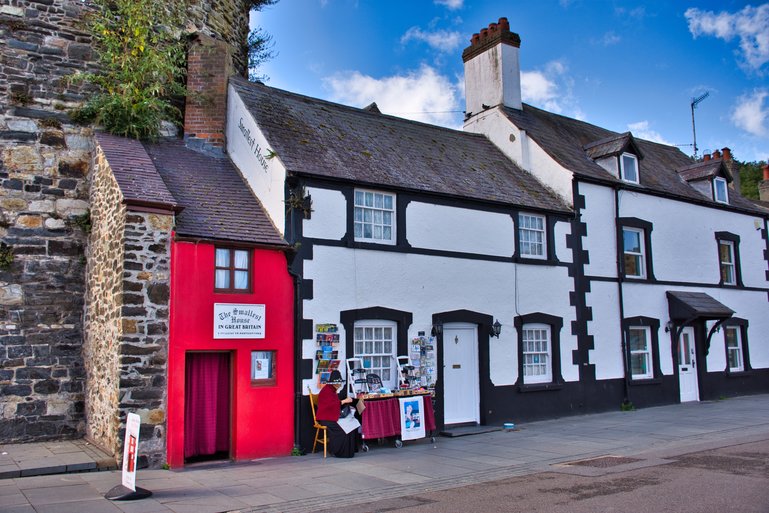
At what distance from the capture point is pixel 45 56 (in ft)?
45.5

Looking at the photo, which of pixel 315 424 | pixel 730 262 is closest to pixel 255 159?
pixel 315 424

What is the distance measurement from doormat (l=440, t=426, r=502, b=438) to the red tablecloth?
1660mm

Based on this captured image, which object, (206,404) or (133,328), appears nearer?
(133,328)

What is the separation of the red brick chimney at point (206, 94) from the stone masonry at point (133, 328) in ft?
11.6

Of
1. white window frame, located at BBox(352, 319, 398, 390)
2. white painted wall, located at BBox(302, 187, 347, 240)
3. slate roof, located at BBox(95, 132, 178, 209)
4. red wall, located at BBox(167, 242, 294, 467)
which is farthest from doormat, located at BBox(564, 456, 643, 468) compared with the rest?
slate roof, located at BBox(95, 132, 178, 209)

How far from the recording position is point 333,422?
11.7 metres

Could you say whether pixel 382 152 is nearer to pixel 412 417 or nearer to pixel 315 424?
pixel 412 417

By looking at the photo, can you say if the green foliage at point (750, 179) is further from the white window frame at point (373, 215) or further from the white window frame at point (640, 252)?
the white window frame at point (373, 215)

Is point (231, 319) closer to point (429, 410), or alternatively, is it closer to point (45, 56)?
point (429, 410)

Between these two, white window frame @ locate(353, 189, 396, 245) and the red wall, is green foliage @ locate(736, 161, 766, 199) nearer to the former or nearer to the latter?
white window frame @ locate(353, 189, 396, 245)

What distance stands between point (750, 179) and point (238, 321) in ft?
139

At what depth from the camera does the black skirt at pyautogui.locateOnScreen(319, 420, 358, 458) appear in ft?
38.3

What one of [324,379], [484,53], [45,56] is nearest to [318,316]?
[324,379]

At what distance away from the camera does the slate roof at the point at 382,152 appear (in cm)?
1393
